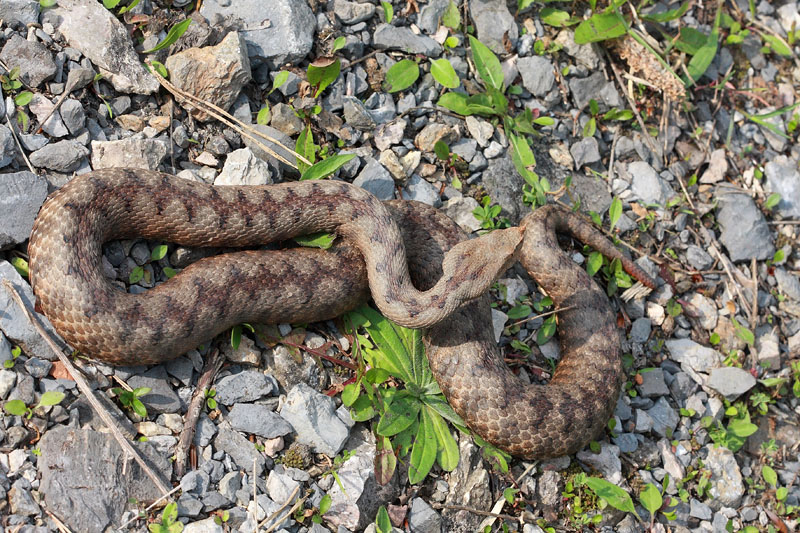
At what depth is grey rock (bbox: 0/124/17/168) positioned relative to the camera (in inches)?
202

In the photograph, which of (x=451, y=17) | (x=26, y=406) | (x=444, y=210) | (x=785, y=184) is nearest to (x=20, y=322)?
(x=26, y=406)

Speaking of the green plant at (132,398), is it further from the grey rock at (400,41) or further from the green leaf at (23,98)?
the grey rock at (400,41)

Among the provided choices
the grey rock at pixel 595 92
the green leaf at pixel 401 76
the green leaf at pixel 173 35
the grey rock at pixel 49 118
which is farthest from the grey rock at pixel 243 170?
the grey rock at pixel 595 92

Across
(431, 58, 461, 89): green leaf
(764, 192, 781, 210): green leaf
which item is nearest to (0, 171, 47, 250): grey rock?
(431, 58, 461, 89): green leaf

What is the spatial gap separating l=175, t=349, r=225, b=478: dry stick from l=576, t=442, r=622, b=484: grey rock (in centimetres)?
296

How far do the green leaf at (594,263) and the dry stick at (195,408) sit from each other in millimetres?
3358

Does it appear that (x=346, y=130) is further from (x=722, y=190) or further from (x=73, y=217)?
(x=722, y=190)

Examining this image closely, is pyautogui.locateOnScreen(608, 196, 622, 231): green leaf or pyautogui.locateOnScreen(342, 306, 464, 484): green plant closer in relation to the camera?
pyautogui.locateOnScreen(342, 306, 464, 484): green plant

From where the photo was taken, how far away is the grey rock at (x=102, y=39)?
18.6 feet

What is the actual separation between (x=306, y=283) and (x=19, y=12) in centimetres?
300

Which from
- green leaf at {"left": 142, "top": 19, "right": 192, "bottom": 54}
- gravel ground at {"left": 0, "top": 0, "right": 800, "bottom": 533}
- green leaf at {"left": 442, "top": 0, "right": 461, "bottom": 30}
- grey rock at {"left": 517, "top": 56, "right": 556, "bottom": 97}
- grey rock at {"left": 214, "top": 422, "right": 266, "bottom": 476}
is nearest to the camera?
gravel ground at {"left": 0, "top": 0, "right": 800, "bottom": 533}

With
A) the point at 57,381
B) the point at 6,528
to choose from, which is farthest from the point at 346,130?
the point at 6,528

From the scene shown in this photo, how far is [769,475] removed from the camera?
6.44 m

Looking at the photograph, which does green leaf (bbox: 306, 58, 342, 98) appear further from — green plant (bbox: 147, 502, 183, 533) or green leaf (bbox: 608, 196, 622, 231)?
green plant (bbox: 147, 502, 183, 533)
